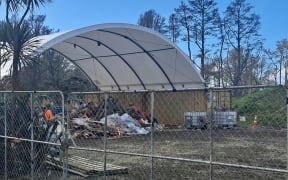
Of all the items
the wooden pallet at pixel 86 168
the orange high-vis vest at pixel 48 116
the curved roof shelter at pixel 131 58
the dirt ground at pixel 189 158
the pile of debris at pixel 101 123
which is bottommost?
the dirt ground at pixel 189 158

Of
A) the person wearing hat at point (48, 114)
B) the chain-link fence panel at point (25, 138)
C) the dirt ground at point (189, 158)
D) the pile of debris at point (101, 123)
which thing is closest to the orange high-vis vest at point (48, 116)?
the person wearing hat at point (48, 114)

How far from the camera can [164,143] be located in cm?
1691

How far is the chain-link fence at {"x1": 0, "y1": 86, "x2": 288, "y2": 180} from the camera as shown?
659cm

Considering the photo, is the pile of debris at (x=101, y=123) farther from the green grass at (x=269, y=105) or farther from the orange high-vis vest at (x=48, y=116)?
the green grass at (x=269, y=105)

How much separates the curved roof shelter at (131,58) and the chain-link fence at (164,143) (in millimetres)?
2002

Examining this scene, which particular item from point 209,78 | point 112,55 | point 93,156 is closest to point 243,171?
point 93,156

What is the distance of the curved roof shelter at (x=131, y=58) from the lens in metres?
23.1

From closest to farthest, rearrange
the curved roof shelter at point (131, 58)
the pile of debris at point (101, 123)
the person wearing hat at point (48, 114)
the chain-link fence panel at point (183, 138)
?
the chain-link fence panel at point (183, 138) < the person wearing hat at point (48, 114) < the pile of debris at point (101, 123) < the curved roof shelter at point (131, 58)

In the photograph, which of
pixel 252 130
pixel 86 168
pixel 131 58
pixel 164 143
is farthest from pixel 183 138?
pixel 86 168

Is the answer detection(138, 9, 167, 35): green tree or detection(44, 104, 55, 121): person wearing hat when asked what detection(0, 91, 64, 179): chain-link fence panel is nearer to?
detection(44, 104, 55, 121): person wearing hat

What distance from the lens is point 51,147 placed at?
30.2 feet

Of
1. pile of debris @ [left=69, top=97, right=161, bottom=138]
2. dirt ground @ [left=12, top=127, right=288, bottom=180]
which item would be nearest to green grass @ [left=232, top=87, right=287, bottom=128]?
dirt ground @ [left=12, top=127, right=288, bottom=180]

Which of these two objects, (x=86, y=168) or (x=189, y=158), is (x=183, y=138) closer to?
(x=189, y=158)

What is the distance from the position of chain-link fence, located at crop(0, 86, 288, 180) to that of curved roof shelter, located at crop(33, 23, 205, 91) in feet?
6.57
